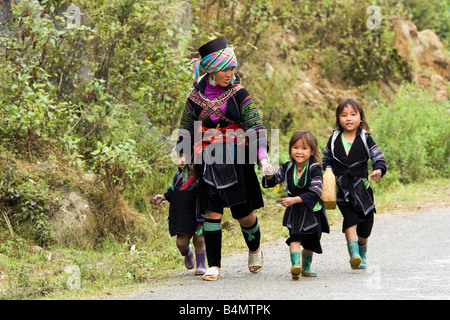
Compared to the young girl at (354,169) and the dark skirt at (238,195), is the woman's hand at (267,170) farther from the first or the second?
the young girl at (354,169)

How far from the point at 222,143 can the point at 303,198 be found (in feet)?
2.77

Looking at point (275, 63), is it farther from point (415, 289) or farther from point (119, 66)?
point (415, 289)

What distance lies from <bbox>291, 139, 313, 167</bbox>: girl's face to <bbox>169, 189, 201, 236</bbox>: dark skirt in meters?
1.02

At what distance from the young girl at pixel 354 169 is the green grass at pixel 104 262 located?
71.8 inches

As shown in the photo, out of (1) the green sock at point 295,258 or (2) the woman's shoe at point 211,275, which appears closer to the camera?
(1) the green sock at point 295,258

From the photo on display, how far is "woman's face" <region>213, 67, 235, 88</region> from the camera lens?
6062mm

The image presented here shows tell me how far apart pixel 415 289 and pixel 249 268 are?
163cm

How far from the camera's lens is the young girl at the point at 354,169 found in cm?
635

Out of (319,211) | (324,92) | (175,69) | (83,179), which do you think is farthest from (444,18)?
(319,211)

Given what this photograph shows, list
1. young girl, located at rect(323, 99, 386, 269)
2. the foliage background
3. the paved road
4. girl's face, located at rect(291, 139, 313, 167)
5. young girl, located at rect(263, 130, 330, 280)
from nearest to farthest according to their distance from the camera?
the paved road
young girl, located at rect(263, 130, 330, 280)
girl's face, located at rect(291, 139, 313, 167)
young girl, located at rect(323, 99, 386, 269)
the foliage background

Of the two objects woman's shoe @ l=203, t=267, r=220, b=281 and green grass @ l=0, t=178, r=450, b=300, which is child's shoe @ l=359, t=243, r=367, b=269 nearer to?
woman's shoe @ l=203, t=267, r=220, b=281

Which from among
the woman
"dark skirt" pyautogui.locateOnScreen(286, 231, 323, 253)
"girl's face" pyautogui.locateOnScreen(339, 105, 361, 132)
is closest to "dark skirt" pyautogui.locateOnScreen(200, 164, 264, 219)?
the woman

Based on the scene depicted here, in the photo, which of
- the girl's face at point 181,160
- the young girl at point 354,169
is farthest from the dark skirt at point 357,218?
the girl's face at point 181,160

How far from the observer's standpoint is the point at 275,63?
1537 cm
